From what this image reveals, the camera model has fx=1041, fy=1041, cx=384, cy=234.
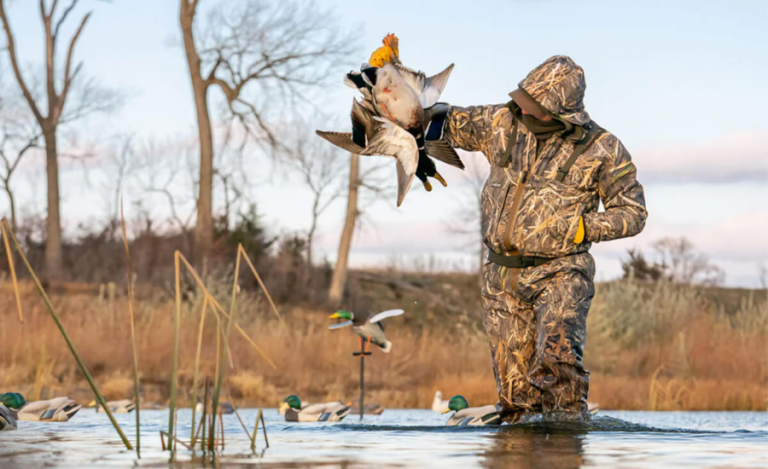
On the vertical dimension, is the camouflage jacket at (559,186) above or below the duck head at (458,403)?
above

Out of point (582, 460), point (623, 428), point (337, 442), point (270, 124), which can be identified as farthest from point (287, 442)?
point (270, 124)

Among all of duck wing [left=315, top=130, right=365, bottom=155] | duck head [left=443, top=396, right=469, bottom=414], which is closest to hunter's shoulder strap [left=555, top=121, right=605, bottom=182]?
duck wing [left=315, top=130, right=365, bottom=155]

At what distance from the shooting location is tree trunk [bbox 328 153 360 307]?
85.3 ft

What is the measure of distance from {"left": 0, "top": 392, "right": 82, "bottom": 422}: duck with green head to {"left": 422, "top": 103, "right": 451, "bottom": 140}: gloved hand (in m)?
4.03

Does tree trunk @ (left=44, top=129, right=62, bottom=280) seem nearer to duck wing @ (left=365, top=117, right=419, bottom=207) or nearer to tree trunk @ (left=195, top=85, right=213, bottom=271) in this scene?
tree trunk @ (left=195, top=85, right=213, bottom=271)

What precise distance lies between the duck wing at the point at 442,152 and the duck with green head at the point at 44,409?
3.95m

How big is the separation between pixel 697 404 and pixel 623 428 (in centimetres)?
804

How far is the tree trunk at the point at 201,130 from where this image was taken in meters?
25.2

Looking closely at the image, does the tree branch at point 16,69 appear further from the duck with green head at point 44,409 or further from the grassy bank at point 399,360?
the duck with green head at point 44,409

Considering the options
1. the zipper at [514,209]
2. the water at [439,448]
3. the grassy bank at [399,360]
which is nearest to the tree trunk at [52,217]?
the grassy bank at [399,360]

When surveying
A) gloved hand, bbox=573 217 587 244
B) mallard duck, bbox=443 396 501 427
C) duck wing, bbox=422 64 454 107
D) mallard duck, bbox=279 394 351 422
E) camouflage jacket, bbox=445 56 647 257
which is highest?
duck wing, bbox=422 64 454 107

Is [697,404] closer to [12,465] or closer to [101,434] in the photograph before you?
[101,434]

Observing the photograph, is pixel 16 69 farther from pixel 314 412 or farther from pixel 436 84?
pixel 436 84

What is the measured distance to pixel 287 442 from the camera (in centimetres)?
488
